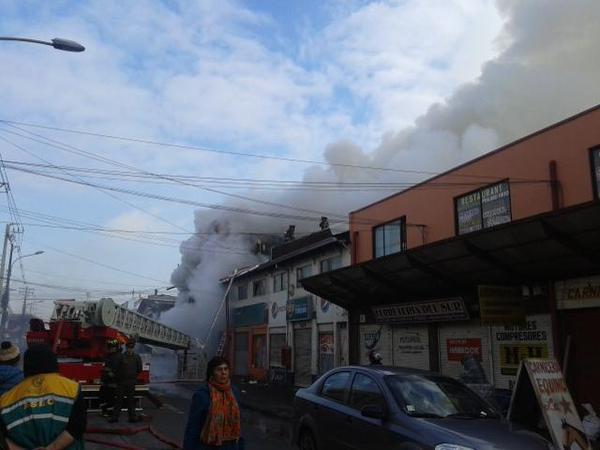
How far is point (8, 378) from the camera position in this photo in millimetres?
5039

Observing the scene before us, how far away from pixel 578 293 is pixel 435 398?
6.19 m

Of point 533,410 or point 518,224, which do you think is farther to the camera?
point 518,224

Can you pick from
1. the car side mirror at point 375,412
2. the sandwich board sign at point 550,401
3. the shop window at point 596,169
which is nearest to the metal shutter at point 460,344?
the shop window at point 596,169

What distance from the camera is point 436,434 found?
5.68 metres

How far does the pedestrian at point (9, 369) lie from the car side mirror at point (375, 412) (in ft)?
11.1

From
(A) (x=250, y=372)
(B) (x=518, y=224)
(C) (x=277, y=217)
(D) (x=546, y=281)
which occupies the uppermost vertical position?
(C) (x=277, y=217)

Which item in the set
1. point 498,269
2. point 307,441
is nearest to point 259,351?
point 498,269

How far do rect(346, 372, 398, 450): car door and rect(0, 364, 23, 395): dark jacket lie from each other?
3497mm

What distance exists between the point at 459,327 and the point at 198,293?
2580 cm

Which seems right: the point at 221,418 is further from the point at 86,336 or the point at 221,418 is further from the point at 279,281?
the point at 279,281

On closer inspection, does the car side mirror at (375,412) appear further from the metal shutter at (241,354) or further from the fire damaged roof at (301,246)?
the metal shutter at (241,354)

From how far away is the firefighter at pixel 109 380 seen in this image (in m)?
12.9

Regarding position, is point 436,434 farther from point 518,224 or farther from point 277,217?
point 277,217

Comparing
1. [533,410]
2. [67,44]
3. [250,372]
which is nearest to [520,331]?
[533,410]
